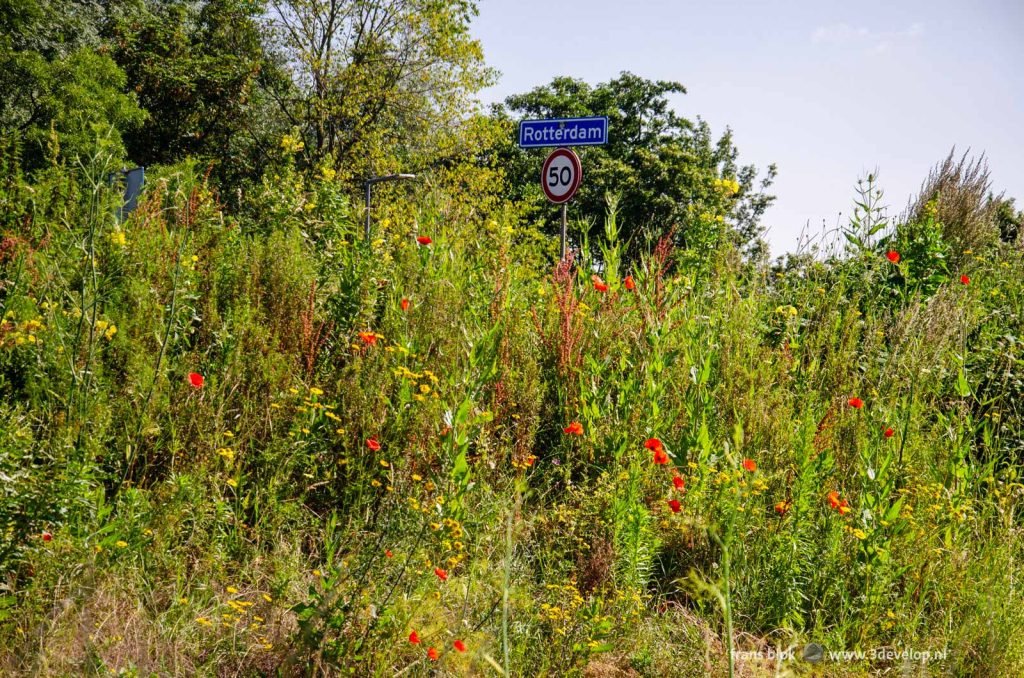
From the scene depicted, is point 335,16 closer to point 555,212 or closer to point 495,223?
point 555,212

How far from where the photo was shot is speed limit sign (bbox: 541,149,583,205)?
23.5 ft

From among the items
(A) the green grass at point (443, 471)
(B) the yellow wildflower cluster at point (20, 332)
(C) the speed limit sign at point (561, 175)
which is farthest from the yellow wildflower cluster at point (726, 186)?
(B) the yellow wildflower cluster at point (20, 332)

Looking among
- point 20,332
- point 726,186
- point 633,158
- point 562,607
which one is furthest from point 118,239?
point 633,158

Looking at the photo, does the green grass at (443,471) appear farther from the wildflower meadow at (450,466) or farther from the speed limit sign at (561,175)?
the speed limit sign at (561,175)

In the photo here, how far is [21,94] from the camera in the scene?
1755 centimetres

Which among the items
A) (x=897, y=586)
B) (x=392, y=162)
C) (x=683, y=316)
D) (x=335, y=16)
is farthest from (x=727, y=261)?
(x=335, y=16)

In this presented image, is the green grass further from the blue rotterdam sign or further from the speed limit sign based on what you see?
the speed limit sign

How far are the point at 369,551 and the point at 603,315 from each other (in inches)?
78.9

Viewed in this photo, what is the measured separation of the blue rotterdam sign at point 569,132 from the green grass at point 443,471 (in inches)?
92.8

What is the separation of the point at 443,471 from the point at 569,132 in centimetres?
454

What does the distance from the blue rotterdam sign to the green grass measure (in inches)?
92.8

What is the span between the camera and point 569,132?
691 cm

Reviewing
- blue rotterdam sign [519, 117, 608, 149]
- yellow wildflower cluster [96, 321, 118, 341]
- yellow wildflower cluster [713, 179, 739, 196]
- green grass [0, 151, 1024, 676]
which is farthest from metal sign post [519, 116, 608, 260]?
yellow wildflower cluster [96, 321, 118, 341]

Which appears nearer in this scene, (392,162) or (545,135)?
(545,135)
